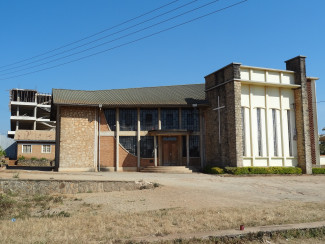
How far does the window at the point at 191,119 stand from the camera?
27.3 m

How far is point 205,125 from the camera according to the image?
2716 cm

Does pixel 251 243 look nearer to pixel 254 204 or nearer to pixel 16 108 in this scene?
pixel 254 204

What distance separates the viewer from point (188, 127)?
27312mm

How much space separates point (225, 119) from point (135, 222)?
16870mm

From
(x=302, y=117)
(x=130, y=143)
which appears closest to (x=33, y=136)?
(x=130, y=143)

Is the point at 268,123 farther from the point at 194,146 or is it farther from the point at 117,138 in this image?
the point at 117,138

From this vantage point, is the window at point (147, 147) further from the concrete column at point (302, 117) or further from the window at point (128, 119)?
the concrete column at point (302, 117)

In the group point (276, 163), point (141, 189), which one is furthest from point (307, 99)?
point (141, 189)

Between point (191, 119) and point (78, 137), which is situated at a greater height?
point (191, 119)

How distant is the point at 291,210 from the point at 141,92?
71.6 ft

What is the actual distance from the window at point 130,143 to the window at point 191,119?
13.9ft

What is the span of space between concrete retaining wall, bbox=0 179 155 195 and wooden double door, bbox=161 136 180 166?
1150cm

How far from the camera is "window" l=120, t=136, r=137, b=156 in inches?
1051

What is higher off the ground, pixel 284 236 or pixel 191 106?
pixel 191 106
